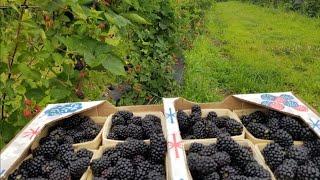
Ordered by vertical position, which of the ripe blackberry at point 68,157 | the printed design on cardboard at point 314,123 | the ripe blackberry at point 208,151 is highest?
the printed design on cardboard at point 314,123

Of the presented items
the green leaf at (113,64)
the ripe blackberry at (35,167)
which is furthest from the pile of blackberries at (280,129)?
the ripe blackberry at (35,167)

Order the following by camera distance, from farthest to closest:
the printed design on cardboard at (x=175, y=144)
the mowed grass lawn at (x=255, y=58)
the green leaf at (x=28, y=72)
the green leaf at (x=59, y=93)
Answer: the mowed grass lawn at (x=255, y=58)
the green leaf at (x=59, y=93)
the green leaf at (x=28, y=72)
the printed design on cardboard at (x=175, y=144)

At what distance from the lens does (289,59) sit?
6.87 metres

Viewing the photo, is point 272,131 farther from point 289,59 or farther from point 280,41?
point 280,41

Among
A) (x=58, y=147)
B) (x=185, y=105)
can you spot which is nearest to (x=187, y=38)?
(x=185, y=105)

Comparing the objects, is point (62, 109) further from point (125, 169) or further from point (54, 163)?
point (125, 169)

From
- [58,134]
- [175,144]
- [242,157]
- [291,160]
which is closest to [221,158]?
[242,157]

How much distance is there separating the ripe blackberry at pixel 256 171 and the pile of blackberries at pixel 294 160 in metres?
0.07

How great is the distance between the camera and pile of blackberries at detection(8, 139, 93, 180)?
6.37 feet

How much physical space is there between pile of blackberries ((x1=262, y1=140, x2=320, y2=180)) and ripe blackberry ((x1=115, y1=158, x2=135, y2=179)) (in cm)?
65

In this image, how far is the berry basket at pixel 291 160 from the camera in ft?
6.07

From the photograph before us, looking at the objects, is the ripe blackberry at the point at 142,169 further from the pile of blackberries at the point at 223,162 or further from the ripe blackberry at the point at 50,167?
the ripe blackberry at the point at 50,167

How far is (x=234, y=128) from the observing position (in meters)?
2.26

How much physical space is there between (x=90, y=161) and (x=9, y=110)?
0.76 m
